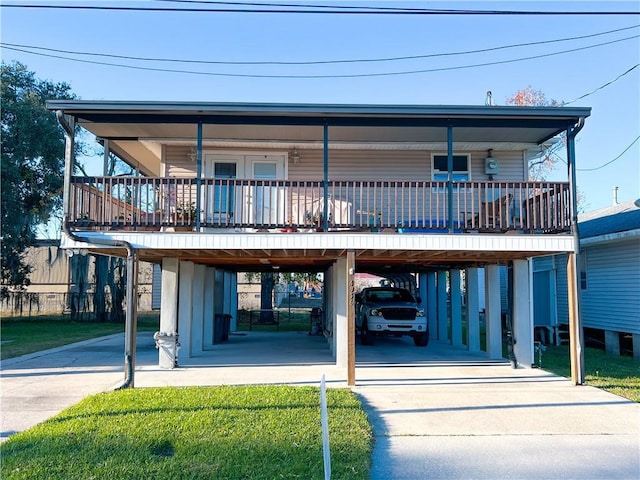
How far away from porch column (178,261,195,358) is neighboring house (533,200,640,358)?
414 inches

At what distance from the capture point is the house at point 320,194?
395 inches

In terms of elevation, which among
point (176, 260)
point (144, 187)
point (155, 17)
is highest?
point (155, 17)

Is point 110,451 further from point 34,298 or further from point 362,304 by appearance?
point 34,298

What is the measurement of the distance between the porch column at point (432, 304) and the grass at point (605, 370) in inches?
154

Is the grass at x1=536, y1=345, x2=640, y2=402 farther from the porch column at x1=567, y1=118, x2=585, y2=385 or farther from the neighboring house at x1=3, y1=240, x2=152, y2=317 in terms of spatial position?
the neighboring house at x1=3, y1=240, x2=152, y2=317

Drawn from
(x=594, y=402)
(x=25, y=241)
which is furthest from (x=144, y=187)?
(x=25, y=241)

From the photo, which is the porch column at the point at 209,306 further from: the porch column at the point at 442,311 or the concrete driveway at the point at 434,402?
the porch column at the point at 442,311

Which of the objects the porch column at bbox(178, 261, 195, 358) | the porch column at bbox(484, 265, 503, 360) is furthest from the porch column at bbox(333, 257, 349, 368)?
the porch column at bbox(484, 265, 503, 360)

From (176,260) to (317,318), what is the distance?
33.1ft

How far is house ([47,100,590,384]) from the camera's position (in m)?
10.0

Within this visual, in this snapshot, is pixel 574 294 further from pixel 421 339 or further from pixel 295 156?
pixel 295 156

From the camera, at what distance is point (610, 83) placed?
21328mm

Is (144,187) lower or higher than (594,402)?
higher

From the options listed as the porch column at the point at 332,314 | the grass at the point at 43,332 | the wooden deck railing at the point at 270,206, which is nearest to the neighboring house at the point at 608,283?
the wooden deck railing at the point at 270,206
